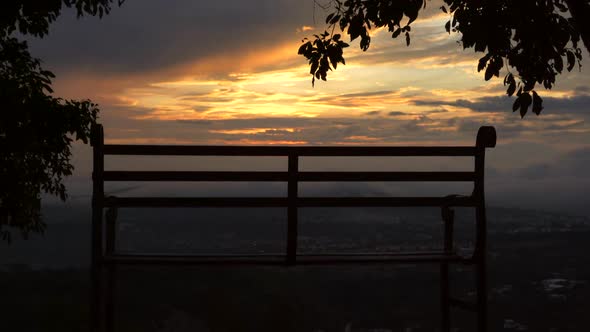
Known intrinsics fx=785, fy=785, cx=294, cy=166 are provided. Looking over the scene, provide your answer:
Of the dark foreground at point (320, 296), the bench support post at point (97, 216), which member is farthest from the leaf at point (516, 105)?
the dark foreground at point (320, 296)

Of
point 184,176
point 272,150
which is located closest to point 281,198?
point 272,150

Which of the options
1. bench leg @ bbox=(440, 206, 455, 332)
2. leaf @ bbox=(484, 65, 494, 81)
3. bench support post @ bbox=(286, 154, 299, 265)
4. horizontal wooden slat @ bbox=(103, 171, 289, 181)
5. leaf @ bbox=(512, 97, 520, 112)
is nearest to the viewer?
horizontal wooden slat @ bbox=(103, 171, 289, 181)

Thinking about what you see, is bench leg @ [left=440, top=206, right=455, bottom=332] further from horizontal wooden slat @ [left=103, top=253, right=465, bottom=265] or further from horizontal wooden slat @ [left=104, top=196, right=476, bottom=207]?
horizontal wooden slat @ [left=103, top=253, right=465, bottom=265]

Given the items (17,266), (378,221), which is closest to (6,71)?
(17,266)

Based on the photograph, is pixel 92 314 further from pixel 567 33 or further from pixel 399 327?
pixel 399 327

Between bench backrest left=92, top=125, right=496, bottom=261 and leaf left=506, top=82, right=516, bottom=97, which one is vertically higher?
leaf left=506, top=82, right=516, bottom=97

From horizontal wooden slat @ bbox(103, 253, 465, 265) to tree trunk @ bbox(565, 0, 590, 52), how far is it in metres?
3.55

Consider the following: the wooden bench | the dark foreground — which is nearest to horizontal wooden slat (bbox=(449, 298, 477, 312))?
the wooden bench

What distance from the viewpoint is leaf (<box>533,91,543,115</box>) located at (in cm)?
986

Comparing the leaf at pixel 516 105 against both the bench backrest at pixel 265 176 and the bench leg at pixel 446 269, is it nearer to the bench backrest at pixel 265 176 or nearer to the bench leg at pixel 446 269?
the bench leg at pixel 446 269

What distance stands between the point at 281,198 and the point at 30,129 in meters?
6.27

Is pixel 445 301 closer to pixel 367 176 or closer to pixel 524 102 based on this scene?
pixel 367 176

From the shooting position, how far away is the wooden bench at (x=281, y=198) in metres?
7.50

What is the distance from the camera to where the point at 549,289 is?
11469 centimetres
